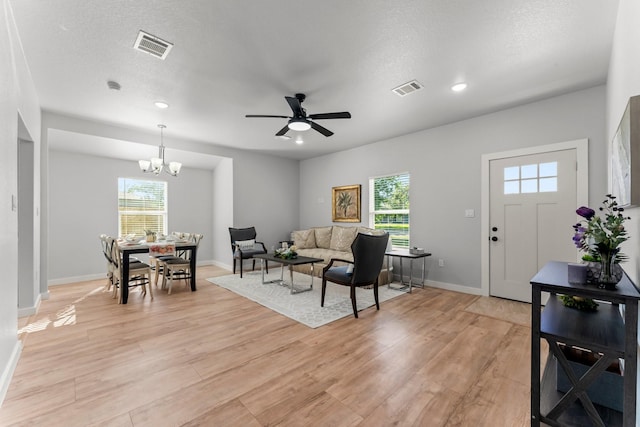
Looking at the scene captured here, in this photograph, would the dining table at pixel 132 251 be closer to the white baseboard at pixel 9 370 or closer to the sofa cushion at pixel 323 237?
the white baseboard at pixel 9 370

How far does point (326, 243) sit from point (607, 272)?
5149 mm

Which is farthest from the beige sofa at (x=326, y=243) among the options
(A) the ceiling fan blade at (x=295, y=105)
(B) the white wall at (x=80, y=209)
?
(B) the white wall at (x=80, y=209)

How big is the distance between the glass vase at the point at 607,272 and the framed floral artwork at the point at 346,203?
4.70 metres

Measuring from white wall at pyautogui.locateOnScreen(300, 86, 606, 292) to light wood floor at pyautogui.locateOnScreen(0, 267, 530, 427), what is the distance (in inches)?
52.9

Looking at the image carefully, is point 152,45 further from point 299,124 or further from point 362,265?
point 362,265

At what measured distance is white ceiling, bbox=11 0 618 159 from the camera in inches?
82.9

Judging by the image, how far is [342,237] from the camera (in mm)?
→ 5961

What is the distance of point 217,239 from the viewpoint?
695cm

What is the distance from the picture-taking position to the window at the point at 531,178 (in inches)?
144

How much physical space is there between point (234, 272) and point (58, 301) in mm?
2716

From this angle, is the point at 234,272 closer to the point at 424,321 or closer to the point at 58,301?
the point at 58,301

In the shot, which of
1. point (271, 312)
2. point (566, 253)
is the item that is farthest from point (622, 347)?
point (271, 312)

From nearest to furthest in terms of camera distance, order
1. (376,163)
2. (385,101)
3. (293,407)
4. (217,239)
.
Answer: (293,407)
(385,101)
(376,163)
(217,239)

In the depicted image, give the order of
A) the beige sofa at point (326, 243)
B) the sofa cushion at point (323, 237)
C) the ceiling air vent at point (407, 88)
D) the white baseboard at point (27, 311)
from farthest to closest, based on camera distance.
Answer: the sofa cushion at point (323, 237) < the beige sofa at point (326, 243) < the white baseboard at point (27, 311) < the ceiling air vent at point (407, 88)
